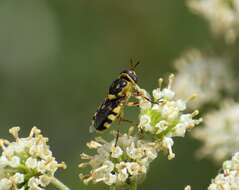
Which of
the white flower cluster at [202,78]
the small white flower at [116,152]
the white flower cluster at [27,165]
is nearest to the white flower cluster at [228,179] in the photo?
the small white flower at [116,152]

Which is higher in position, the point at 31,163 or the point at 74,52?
the point at 74,52

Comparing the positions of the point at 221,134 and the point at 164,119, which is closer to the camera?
the point at 164,119

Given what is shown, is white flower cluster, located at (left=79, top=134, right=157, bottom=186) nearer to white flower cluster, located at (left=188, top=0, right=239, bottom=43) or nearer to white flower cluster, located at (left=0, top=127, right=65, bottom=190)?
white flower cluster, located at (left=0, top=127, right=65, bottom=190)

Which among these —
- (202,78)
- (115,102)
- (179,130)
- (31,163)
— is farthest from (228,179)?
(202,78)

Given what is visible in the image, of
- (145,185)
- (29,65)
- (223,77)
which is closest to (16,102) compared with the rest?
(29,65)

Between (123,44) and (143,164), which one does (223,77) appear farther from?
(143,164)

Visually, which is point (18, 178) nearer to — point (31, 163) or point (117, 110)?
point (31, 163)

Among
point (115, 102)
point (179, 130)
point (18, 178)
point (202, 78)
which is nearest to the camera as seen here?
point (18, 178)

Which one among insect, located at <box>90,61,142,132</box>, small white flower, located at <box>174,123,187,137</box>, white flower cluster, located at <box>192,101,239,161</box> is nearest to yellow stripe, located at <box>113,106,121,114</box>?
insect, located at <box>90,61,142,132</box>
